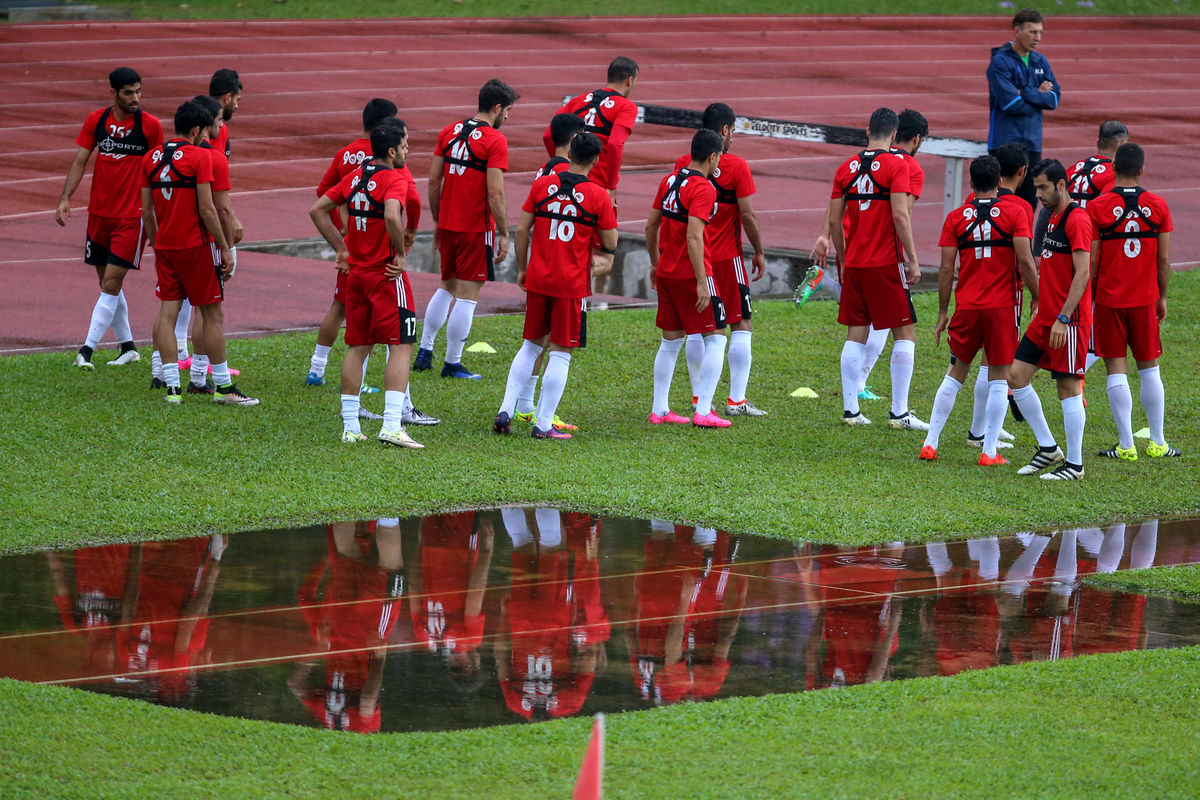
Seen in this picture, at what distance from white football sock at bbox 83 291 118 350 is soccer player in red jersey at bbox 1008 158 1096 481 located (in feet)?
21.7

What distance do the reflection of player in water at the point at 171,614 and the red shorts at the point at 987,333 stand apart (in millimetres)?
4657

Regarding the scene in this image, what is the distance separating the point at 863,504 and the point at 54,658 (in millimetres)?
4481

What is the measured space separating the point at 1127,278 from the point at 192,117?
6.23 m

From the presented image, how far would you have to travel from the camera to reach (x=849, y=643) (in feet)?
19.7

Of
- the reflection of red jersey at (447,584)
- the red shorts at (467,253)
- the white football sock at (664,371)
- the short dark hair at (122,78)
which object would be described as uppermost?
the short dark hair at (122,78)

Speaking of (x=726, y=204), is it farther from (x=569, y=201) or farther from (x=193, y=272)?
(x=193, y=272)

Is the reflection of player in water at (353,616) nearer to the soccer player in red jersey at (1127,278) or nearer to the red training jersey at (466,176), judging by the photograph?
the red training jersey at (466,176)

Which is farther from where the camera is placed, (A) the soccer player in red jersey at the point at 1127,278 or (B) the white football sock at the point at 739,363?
(B) the white football sock at the point at 739,363

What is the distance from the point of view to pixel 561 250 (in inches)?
373

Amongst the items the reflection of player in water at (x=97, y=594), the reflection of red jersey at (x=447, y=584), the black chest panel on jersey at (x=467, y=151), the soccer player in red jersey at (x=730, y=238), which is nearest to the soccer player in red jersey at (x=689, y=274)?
the soccer player in red jersey at (x=730, y=238)

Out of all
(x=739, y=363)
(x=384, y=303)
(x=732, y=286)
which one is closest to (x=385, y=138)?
(x=384, y=303)

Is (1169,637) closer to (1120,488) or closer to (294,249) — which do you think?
(1120,488)

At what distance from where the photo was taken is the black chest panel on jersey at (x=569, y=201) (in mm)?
9398

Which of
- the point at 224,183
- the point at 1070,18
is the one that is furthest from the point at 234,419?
the point at 1070,18
